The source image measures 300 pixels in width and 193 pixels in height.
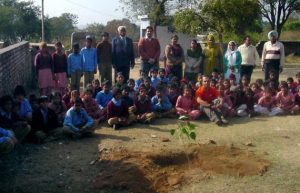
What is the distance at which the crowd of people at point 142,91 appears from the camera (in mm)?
8668

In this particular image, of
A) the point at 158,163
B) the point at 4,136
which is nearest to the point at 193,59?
the point at 158,163

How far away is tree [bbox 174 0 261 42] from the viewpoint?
2081cm

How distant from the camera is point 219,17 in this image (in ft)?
70.2

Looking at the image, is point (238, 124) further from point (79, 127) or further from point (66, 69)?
point (66, 69)

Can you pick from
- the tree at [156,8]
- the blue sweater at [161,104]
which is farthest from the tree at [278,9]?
the blue sweater at [161,104]

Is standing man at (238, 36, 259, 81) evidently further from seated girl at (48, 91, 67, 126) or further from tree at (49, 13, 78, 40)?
tree at (49, 13, 78, 40)

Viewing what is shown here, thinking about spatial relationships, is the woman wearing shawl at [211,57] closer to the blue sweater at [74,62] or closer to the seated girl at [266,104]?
the seated girl at [266,104]

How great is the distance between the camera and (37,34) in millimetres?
46281

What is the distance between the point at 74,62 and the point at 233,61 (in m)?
4.13

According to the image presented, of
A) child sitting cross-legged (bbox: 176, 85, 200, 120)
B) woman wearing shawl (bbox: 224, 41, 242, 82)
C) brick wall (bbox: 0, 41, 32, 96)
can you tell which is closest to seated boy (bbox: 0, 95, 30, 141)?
brick wall (bbox: 0, 41, 32, 96)

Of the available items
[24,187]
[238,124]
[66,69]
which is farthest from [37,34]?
[24,187]

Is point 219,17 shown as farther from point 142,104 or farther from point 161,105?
point 142,104

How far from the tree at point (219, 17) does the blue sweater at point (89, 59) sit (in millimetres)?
10379

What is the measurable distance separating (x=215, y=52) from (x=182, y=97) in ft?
7.88
